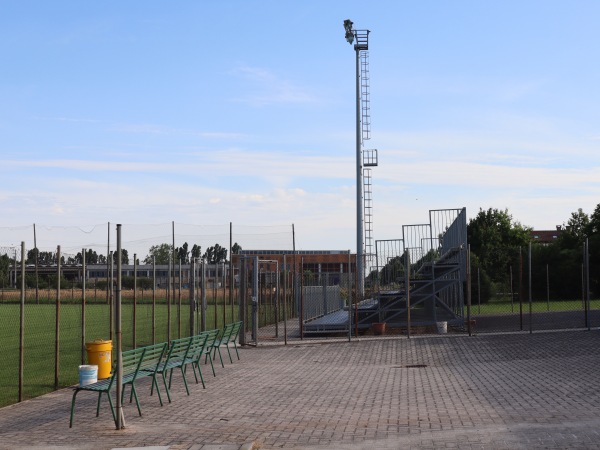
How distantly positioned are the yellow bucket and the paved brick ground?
54 centimetres

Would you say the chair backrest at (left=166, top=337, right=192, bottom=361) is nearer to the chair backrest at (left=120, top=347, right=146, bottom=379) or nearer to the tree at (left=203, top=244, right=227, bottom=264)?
the chair backrest at (left=120, top=347, right=146, bottom=379)

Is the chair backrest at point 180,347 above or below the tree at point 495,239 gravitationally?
below

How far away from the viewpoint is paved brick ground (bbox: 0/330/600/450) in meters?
9.70

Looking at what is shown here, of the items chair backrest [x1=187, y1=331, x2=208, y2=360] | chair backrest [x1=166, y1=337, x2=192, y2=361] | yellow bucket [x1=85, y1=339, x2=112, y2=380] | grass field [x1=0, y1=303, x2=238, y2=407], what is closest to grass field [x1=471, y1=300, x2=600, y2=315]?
grass field [x1=0, y1=303, x2=238, y2=407]

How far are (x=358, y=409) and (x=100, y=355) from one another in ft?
15.4

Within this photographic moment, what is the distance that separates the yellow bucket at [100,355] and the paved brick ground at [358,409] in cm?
54

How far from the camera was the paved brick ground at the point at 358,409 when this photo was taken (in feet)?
31.8

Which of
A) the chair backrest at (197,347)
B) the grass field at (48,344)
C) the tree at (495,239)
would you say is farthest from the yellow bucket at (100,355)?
the tree at (495,239)

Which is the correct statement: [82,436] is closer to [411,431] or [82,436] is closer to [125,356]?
[125,356]

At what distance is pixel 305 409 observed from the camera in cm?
1207

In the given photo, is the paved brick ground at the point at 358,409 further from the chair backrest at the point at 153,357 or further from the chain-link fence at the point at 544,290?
the chain-link fence at the point at 544,290

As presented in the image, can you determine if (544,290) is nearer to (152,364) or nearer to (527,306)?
(527,306)

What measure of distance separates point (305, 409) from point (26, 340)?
17.6 meters

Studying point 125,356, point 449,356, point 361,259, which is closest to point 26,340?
point 361,259
